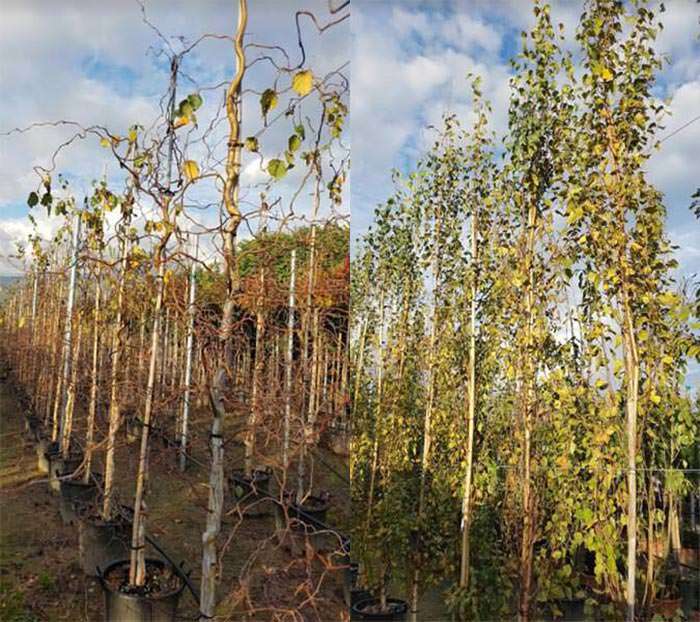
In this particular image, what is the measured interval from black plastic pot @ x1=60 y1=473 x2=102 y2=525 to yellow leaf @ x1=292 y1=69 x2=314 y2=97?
3067 millimetres

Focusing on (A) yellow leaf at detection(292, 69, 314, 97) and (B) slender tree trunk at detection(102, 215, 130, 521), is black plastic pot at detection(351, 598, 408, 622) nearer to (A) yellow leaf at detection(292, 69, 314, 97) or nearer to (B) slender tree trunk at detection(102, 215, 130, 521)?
(B) slender tree trunk at detection(102, 215, 130, 521)

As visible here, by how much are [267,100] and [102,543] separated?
239 centimetres

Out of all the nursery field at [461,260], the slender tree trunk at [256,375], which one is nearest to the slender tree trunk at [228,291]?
the nursery field at [461,260]

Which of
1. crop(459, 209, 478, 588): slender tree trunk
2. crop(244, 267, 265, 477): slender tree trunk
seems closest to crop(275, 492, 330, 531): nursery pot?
crop(244, 267, 265, 477): slender tree trunk

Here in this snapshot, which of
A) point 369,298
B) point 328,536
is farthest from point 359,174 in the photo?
point 328,536

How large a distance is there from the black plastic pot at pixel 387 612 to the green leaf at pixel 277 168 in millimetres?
1532

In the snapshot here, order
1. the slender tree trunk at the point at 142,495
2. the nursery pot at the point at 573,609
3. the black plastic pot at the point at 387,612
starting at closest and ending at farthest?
the nursery pot at the point at 573,609, the black plastic pot at the point at 387,612, the slender tree trunk at the point at 142,495

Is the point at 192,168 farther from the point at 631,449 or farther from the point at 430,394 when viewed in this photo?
the point at 631,449

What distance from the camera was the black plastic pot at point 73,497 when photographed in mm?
3945

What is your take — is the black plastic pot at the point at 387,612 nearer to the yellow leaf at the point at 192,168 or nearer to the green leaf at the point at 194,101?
the yellow leaf at the point at 192,168

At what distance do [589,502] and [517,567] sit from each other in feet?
1.03

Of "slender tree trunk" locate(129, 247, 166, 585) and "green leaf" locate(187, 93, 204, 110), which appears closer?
"green leaf" locate(187, 93, 204, 110)

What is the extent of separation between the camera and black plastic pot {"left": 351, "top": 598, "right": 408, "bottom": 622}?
2291mm

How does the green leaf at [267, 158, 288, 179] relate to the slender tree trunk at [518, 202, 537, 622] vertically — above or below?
above
